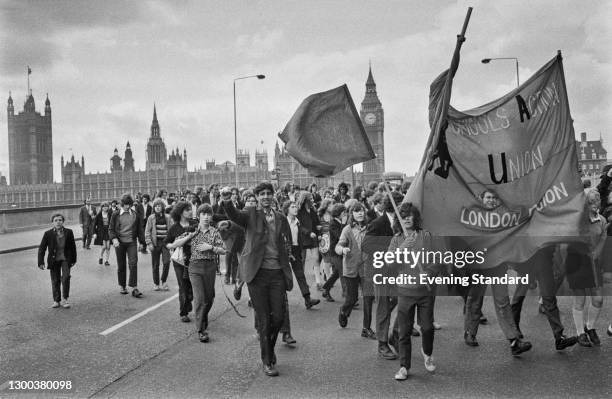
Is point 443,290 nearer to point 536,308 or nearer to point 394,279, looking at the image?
point 536,308

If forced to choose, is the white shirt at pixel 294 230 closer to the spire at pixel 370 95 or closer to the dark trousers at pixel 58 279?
Answer: the dark trousers at pixel 58 279

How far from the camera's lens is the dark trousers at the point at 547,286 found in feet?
19.1

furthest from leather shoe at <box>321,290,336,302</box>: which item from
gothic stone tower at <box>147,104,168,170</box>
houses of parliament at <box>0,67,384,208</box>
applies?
gothic stone tower at <box>147,104,168,170</box>

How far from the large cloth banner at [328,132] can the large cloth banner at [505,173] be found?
2.96 ft

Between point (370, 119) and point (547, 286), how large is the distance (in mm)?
141760

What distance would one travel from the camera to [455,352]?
591 centimetres

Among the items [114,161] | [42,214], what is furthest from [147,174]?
[42,214]

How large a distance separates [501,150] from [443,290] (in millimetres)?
2977

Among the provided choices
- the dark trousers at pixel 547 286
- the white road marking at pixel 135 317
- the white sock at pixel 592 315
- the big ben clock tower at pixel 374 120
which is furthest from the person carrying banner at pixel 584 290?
the big ben clock tower at pixel 374 120

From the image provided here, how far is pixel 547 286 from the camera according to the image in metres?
5.90

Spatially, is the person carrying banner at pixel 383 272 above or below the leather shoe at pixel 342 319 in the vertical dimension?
above

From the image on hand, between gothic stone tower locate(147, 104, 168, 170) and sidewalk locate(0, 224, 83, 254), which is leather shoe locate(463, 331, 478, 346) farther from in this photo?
gothic stone tower locate(147, 104, 168, 170)

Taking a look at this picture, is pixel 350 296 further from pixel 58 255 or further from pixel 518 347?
pixel 58 255

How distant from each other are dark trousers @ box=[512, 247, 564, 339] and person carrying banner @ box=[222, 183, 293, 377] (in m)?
2.74
